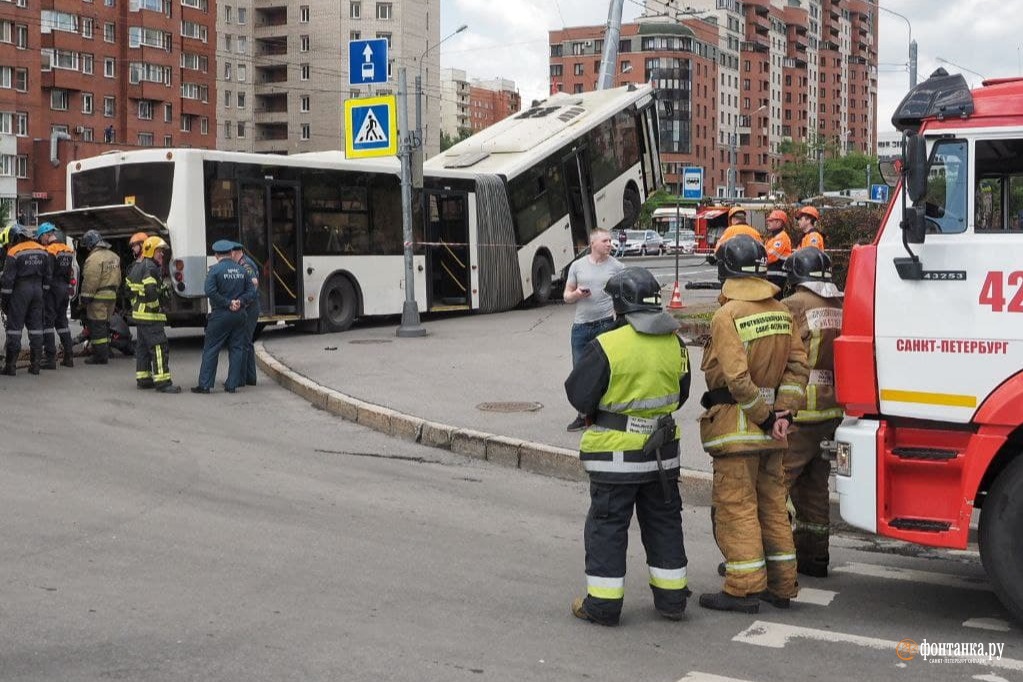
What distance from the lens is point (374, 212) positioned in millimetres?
21172

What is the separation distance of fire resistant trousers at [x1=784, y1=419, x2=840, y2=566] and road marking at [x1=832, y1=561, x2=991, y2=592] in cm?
27

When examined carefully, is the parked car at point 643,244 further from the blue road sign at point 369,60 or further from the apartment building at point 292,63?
the apartment building at point 292,63

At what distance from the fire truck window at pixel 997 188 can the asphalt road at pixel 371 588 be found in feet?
6.29

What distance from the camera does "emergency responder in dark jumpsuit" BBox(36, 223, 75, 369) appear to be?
52.0 ft

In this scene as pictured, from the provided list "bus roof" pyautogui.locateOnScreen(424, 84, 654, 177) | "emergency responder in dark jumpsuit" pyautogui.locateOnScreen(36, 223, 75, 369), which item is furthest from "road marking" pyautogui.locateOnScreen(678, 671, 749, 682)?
"bus roof" pyautogui.locateOnScreen(424, 84, 654, 177)

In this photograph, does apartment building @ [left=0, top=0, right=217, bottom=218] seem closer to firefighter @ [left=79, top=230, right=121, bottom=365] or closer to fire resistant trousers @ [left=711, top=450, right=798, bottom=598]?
firefighter @ [left=79, top=230, right=121, bottom=365]

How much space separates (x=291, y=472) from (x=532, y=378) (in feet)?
16.7

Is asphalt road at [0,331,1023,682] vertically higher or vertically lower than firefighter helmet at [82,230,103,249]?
lower

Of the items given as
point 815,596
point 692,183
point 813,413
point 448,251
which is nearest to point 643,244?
point 692,183

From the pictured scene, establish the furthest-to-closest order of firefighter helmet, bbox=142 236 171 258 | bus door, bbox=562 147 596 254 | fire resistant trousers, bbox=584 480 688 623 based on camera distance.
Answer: bus door, bbox=562 147 596 254, firefighter helmet, bbox=142 236 171 258, fire resistant trousers, bbox=584 480 688 623

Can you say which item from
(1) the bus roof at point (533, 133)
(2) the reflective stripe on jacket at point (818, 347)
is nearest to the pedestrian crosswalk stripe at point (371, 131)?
(1) the bus roof at point (533, 133)

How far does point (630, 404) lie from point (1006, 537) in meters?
1.79

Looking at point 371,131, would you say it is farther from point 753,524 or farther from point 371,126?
point 753,524

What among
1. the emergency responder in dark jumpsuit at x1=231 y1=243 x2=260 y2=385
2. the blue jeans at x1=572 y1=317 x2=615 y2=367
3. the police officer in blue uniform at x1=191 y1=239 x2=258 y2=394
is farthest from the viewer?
the emergency responder in dark jumpsuit at x1=231 y1=243 x2=260 y2=385
